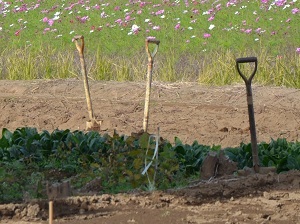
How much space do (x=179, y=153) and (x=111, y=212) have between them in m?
1.57

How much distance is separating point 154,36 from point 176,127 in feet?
22.2

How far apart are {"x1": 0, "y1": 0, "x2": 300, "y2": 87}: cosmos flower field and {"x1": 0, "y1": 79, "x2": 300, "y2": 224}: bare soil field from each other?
1.74 ft

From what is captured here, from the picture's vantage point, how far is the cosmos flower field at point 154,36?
10945 millimetres

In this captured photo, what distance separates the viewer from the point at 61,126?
29.7ft

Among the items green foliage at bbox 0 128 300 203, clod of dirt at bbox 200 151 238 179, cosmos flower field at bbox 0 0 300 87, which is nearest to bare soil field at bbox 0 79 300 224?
clod of dirt at bbox 200 151 238 179

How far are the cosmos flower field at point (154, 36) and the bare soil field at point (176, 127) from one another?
53 centimetres

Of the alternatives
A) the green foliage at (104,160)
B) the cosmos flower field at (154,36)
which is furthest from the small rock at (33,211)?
the cosmos flower field at (154,36)

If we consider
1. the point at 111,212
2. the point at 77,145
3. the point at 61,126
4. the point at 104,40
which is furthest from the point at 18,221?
the point at 104,40

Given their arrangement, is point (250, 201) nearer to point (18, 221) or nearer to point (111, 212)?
point (111, 212)

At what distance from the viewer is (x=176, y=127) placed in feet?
28.5

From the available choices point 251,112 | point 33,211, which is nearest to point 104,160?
point 251,112

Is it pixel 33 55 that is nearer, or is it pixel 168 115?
pixel 168 115

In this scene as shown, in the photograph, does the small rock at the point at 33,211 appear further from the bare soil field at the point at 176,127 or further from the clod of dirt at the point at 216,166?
the clod of dirt at the point at 216,166

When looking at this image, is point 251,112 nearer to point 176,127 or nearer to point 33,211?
point 33,211
